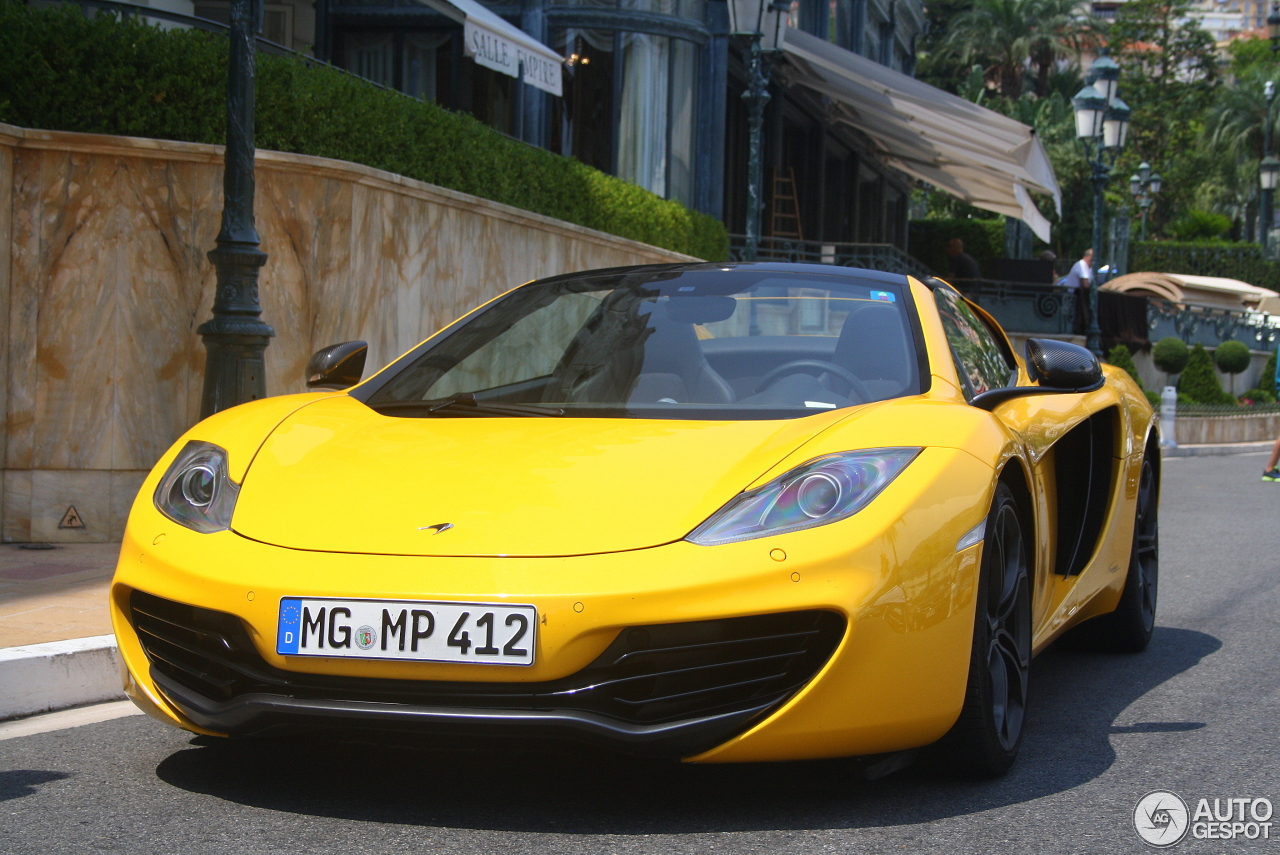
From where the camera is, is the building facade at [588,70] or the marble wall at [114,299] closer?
the marble wall at [114,299]

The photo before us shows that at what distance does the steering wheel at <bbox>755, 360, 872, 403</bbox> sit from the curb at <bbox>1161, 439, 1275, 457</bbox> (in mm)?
16899

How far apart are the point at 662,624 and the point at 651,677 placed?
12cm

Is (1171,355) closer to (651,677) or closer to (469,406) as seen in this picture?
(469,406)

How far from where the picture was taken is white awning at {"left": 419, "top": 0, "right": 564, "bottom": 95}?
497 inches

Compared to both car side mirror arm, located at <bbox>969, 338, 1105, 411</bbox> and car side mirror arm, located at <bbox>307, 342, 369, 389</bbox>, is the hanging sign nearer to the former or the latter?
car side mirror arm, located at <bbox>307, 342, 369, 389</bbox>

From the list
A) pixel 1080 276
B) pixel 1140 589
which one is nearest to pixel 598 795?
pixel 1140 589

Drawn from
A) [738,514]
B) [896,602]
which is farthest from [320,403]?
[896,602]

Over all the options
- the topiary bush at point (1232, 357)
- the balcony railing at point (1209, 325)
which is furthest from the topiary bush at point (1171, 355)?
the topiary bush at point (1232, 357)

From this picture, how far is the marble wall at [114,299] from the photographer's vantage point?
7.09m

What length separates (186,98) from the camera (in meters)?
7.62

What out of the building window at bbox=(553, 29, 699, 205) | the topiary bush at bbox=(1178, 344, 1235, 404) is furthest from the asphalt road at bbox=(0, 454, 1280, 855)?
the topiary bush at bbox=(1178, 344, 1235, 404)

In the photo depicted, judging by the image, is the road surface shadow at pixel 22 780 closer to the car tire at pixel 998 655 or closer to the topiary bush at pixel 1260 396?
the car tire at pixel 998 655

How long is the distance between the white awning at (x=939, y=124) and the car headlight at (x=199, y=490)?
17.2 m

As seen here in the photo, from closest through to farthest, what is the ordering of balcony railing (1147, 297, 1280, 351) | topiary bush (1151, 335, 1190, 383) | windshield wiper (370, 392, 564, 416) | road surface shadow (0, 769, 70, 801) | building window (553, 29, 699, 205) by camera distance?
road surface shadow (0, 769, 70, 801), windshield wiper (370, 392, 564, 416), building window (553, 29, 699, 205), topiary bush (1151, 335, 1190, 383), balcony railing (1147, 297, 1280, 351)
